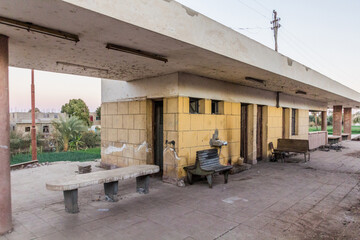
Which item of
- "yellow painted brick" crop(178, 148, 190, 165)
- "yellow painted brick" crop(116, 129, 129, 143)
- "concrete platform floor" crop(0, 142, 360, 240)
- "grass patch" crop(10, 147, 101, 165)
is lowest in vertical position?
"grass patch" crop(10, 147, 101, 165)

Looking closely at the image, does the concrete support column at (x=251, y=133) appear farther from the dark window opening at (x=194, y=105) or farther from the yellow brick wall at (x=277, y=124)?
the dark window opening at (x=194, y=105)

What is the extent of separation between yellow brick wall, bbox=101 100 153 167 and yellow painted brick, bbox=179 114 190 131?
1386mm

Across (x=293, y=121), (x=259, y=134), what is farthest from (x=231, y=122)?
(x=293, y=121)

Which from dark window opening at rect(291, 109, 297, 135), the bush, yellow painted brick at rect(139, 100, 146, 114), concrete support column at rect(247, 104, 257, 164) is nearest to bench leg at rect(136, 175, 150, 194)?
yellow painted brick at rect(139, 100, 146, 114)

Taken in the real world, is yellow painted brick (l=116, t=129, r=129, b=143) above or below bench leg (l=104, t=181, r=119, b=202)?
above

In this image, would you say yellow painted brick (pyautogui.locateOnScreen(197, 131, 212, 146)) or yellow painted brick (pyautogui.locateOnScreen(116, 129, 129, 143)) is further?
yellow painted brick (pyautogui.locateOnScreen(116, 129, 129, 143))

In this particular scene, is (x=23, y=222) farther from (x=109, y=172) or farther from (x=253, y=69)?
(x=253, y=69)

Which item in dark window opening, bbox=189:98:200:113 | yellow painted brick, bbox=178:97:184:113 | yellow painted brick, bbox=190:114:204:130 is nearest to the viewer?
yellow painted brick, bbox=178:97:184:113

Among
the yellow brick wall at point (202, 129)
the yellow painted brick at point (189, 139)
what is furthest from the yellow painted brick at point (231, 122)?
Result: the yellow painted brick at point (189, 139)

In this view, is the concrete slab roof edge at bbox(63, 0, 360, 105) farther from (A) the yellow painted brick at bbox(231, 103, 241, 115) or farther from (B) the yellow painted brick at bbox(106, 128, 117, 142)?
(B) the yellow painted brick at bbox(106, 128, 117, 142)

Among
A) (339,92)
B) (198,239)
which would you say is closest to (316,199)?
(198,239)

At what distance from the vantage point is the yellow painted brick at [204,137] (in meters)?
7.08

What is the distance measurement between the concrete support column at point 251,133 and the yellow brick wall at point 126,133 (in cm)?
434

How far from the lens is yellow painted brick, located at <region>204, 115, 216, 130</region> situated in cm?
730
